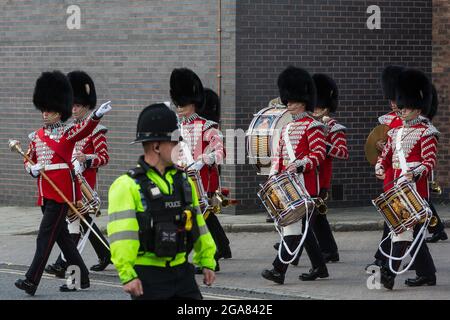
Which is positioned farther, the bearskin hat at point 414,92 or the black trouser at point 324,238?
the black trouser at point 324,238

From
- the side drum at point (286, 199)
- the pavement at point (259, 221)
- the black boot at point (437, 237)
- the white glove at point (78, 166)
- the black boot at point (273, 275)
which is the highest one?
the white glove at point (78, 166)

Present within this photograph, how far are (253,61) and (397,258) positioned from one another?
667cm

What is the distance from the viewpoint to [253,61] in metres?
18.8

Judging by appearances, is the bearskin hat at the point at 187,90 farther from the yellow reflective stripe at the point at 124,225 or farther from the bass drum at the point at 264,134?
the yellow reflective stripe at the point at 124,225

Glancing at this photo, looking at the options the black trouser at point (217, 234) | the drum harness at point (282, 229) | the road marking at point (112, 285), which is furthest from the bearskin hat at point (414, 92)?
the black trouser at point (217, 234)

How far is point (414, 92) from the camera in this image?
13.2m

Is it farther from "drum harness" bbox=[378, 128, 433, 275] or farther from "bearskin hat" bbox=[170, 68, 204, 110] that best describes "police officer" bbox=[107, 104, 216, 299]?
"bearskin hat" bbox=[170, 68, 204, 110]

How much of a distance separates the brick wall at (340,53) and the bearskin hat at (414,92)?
18.3ft

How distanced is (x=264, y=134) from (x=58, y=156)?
464cm

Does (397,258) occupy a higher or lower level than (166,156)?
lower

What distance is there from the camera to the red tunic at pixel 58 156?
505 inches
